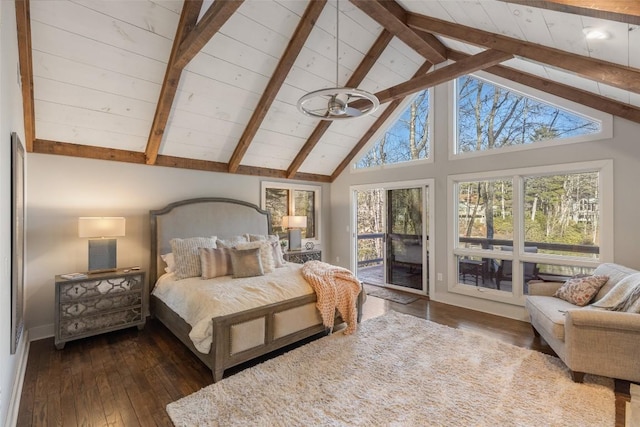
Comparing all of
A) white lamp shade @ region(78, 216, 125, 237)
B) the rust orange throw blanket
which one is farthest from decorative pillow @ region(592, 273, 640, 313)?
white lamp shade @ region(78, 216, 125, 237)

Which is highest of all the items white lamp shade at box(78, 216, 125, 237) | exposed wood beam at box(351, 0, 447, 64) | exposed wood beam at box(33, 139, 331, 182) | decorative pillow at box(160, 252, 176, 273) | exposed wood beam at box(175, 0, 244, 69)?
exposed wood beam at box(351, 0, 447, 64)

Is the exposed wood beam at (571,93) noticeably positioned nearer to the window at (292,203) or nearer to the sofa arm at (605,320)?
the sofa arm at (605,320)

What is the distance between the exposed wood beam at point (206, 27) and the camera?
247 cm

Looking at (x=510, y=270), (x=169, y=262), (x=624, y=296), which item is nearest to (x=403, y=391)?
(x=624, y=296)

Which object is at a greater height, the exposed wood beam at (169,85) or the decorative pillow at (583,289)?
the exposed wood beam at (169,85)

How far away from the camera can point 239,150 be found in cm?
472

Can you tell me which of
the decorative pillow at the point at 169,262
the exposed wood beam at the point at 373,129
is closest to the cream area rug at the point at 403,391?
the decorative pillow at the point at 169,262

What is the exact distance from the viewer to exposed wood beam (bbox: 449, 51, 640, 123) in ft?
11.0

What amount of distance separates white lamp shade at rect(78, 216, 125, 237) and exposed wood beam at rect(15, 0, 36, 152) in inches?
40.3

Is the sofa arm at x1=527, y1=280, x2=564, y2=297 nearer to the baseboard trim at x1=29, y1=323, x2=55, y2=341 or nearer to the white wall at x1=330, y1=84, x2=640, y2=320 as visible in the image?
the white wall at x1=330, y1=84, x2=640, y2=320

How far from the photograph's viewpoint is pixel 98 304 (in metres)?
3.36

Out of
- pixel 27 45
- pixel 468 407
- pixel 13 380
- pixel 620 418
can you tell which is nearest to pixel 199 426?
pixel 13 380

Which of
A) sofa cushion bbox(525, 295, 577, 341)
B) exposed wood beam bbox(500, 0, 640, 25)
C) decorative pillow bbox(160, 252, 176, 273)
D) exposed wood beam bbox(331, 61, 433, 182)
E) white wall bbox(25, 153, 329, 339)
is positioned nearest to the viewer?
exposed wood beam bbox(500, 0, 640, 25)

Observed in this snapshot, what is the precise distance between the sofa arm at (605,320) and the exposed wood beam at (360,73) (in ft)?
12.3
